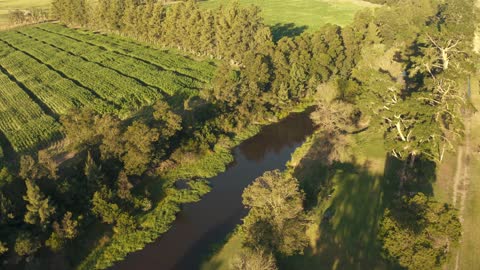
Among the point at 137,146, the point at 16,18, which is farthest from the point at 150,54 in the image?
the point at 16,18

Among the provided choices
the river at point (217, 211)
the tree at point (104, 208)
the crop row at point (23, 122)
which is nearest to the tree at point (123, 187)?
the tree at point (104, 208)

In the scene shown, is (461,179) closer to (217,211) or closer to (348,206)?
(348,206)

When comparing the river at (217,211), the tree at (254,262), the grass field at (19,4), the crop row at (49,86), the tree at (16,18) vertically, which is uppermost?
the grass field at (19,4)

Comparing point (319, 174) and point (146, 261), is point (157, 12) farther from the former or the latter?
point (146, 261)

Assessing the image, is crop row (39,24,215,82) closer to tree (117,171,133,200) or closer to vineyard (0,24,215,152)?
vineyard (0,24,215,152)

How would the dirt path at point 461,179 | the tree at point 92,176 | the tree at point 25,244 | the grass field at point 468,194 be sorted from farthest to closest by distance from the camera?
the tree at point 92,176 < the dirt path at point 461,179 < the tree at point 25,244 < the grass field at point 468,194

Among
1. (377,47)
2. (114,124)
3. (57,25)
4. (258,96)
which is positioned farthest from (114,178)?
(57,25)

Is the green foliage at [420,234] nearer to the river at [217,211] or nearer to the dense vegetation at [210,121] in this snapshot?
→ the dense vegetation at [210,121]
